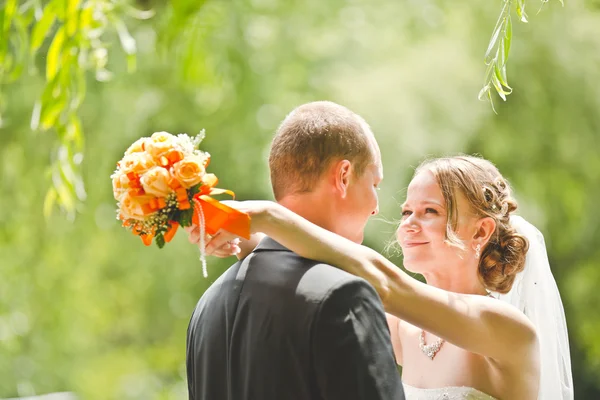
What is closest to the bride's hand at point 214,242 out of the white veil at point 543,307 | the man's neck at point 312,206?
the man's neck at point 312,206

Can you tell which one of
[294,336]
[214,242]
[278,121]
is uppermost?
[278,121]

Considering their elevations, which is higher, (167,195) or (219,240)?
(167,195)

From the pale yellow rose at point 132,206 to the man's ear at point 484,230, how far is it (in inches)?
49.2

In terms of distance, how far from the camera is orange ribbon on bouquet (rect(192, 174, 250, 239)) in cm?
184

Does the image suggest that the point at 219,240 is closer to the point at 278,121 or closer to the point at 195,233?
the point at 195,233

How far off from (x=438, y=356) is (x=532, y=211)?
403 cm

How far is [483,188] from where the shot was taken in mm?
2652

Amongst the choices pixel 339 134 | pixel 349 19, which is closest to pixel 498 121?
pixel 349 19

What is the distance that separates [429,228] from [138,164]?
3.61ft

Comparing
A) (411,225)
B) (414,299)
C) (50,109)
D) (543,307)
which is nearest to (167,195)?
(50,109)

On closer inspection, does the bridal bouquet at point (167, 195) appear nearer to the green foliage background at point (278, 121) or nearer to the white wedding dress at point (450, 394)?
the white wedding dress at point (450, 394)

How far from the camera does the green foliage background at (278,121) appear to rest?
643 cm

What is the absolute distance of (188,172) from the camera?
1865 millimetres

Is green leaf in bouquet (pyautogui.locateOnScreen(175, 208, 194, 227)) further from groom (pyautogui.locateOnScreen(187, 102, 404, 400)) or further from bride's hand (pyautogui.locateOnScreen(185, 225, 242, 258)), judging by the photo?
groom (pyautogui.locateOnScreen(187, 102, 404, 400))
